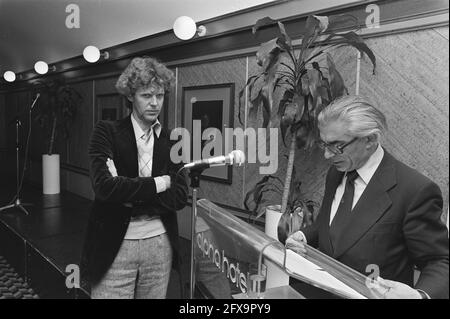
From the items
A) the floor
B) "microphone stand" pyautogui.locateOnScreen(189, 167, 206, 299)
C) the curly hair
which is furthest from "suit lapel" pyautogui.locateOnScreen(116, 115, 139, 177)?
the floor

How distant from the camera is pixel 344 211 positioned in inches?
41.4

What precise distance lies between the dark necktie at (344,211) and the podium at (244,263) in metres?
0.22

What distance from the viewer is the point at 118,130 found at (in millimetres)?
1066

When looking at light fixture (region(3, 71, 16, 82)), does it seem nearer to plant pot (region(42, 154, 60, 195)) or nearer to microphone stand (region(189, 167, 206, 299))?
plant pot (region(42, 154, 60, 195))

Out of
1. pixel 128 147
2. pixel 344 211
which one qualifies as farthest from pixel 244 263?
pixel 128 147

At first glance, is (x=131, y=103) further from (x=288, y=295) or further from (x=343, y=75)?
(x=343, y=75)

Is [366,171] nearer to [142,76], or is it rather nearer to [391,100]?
[391,100]

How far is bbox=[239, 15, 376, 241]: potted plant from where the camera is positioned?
1516 millimetres

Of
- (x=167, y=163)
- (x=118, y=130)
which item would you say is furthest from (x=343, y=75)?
(x=118, y=130)

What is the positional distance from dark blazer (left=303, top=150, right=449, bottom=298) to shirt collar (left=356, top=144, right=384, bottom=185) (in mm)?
18

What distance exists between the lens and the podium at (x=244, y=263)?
77 cm

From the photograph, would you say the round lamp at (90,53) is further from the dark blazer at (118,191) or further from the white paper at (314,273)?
the white paper at (314,273)

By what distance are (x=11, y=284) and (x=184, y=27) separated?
53.1 inches

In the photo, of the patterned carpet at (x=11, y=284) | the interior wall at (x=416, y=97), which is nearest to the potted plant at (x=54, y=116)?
the patterned carpet at (x=11, y=284)
